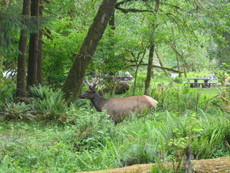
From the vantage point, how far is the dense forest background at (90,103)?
603 centimetres

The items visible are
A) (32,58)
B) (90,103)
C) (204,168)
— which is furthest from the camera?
(90,103)

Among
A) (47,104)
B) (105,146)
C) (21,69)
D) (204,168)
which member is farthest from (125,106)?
(204,168)

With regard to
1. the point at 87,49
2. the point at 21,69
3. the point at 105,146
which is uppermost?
the point at 87,49

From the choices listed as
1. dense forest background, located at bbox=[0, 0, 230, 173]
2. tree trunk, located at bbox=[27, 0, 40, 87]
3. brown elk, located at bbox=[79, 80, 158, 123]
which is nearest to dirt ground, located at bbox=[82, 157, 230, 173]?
dense forest background, located at bbox=[0, 0, 230, 173]

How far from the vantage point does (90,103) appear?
45.4 ft

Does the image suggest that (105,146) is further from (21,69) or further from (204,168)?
(21,69)

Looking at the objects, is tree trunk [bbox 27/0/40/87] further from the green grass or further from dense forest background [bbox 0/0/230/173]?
the green grass

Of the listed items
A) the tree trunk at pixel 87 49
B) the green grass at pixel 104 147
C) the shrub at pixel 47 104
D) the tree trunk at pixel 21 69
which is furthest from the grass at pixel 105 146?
the tree trunk at pixel 87 49

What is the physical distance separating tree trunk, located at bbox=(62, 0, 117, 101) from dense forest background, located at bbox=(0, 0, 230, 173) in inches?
1.4

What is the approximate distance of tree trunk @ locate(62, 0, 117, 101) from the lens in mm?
12930

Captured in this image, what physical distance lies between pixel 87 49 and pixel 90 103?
217cm

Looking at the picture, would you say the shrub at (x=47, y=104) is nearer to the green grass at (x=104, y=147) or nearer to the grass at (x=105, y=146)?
the grass at (x=105, y=146)

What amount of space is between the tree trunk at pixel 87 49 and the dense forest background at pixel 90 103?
4 centimetres

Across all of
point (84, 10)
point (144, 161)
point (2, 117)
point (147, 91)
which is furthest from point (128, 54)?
point (144, 161)
